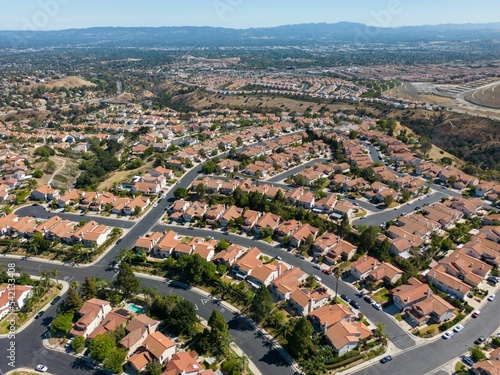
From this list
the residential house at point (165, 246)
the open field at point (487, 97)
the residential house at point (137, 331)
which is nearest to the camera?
the residential house at point (137, 331)

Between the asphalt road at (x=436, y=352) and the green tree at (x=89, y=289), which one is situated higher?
the green tree at (x=89, y=289)

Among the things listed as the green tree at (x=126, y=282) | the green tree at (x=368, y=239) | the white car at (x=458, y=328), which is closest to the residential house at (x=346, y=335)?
the white car at (x=458, y=328)

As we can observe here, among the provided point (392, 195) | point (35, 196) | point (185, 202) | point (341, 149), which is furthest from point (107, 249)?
point (341, 149)

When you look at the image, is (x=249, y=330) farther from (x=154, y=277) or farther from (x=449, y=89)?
(x=449, y=89)

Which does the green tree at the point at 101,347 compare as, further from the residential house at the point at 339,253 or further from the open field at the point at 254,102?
the open field at the point at 254,102

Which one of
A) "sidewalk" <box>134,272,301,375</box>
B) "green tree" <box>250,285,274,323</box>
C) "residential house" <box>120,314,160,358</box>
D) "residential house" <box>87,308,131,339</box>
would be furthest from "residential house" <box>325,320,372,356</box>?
"residential house" <box>87,308,131,339</box>

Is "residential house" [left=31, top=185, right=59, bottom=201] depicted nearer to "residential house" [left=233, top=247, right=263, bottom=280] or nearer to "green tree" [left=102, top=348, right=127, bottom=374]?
"residential house" [left=233, top=247, right=263, bottom=280]

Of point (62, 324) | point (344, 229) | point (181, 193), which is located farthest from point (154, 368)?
point (181, 193)
